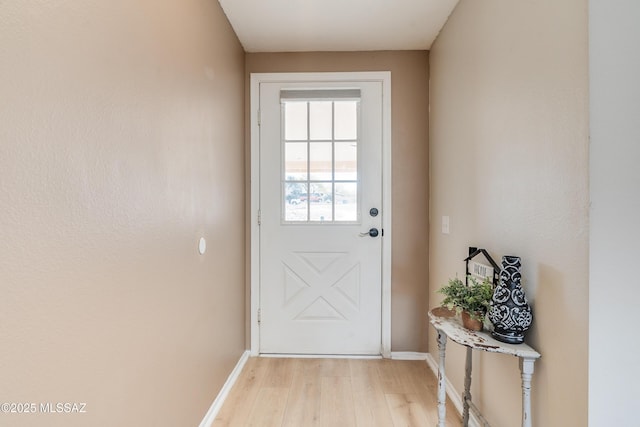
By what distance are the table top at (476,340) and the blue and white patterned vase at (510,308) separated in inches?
1.4

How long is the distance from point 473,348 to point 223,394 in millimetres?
1496

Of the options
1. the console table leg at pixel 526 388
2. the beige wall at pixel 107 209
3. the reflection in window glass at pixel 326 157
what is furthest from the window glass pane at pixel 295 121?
the console table leg at pixel 526 388

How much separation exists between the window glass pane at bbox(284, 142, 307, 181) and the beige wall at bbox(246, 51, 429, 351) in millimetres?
598

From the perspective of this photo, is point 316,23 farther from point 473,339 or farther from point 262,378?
point 262,378

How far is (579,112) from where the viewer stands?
97 centimetres

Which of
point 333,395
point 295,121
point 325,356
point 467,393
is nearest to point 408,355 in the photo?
point 325,356

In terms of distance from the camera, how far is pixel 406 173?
247cm

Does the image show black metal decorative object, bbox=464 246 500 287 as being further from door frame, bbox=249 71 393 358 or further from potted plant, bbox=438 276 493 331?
door frame, bbox=249 71 393 358

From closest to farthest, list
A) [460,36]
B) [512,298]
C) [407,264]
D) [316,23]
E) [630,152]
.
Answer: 1. [630,152]
2. [512,298]
3. [460,36]
4. [316,23]
5. [407,264]

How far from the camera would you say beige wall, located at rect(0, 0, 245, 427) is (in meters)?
0.68

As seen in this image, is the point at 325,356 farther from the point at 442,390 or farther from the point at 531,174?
the point at 531,174

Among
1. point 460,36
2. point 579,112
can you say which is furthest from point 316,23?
point 579,112

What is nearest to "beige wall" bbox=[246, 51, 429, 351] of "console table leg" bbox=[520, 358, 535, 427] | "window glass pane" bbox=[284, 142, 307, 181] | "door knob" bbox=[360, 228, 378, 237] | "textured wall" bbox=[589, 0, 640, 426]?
"door knob" bbox=[360, 228, 378, 237]

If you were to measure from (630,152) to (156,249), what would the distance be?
5.21ft
